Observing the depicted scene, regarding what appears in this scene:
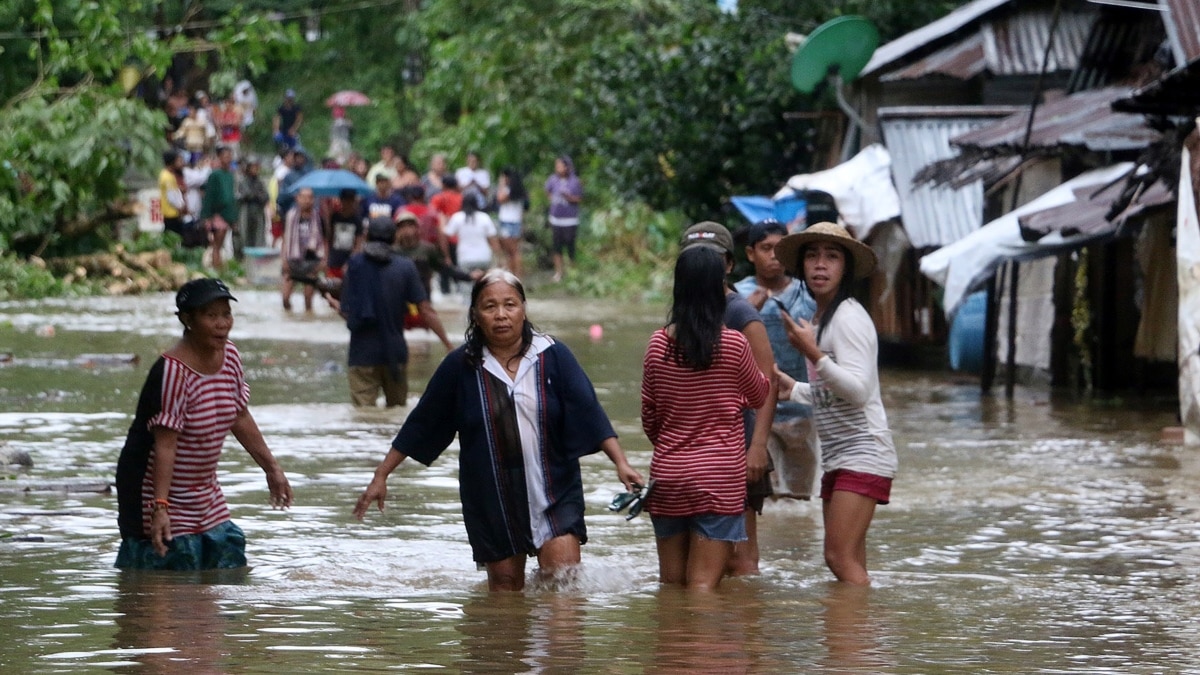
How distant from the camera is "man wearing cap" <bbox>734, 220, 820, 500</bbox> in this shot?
934 cm

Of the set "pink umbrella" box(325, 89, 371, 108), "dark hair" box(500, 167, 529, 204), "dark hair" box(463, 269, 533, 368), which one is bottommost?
"dark hair" box(463, 269, 533, 368)

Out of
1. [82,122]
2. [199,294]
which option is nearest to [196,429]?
[199,294]

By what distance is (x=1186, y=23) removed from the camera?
1547 cm

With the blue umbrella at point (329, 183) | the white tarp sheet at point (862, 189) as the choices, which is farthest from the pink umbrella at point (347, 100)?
the white tarp sheet at point (862, 189)

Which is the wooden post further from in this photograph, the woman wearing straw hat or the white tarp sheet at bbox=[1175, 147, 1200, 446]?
the woman wearing straw hat

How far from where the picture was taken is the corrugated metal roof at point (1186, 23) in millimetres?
15188

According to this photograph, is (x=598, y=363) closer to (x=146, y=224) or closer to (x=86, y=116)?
(x=86, y=116)

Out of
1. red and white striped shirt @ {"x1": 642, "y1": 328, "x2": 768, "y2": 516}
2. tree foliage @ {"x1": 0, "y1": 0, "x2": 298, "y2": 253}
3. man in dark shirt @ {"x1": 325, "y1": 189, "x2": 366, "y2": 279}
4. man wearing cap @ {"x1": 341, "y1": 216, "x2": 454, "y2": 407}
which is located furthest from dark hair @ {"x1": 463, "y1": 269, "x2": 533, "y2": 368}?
tree foliage @ {"x1": 0, "y1": 0, "x2": 298, "y2": 253}

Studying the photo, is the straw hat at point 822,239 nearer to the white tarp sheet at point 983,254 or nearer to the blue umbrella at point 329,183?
the white tarp sheet at point 983,254

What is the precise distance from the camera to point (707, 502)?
7453mm

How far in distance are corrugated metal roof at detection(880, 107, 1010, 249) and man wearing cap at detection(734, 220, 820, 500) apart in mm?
10751

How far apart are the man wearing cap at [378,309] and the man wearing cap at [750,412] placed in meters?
5.80

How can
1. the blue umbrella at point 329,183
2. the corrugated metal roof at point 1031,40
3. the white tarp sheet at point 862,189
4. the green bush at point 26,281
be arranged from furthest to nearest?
the blue umbrella at point 329,183
the green bush at point 26,281
the corrugated metal roof at point 1031,40
the white tarp sheet at point 862,189

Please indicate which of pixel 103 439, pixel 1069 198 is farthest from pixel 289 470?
pixel 1069 198
